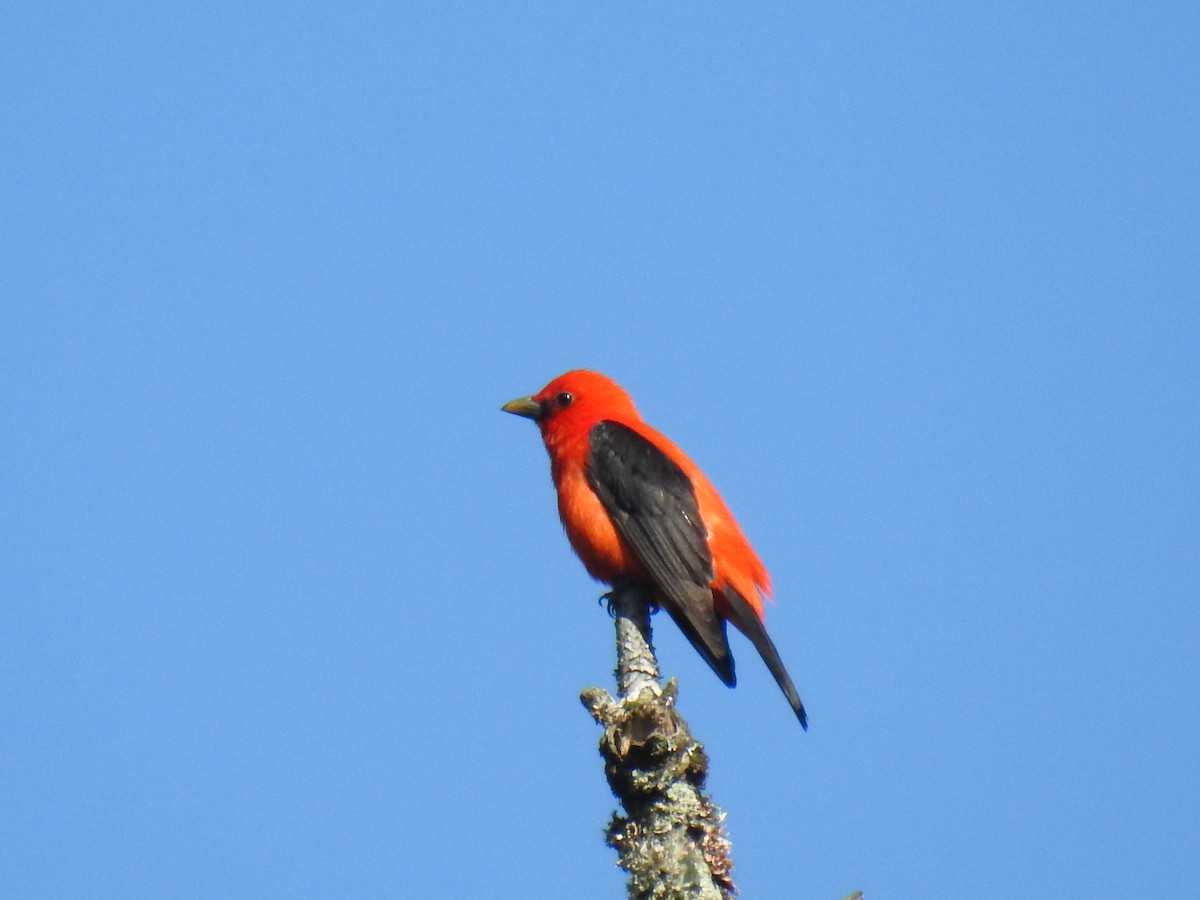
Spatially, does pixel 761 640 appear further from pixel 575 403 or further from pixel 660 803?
pixel 660 803

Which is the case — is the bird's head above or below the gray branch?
above

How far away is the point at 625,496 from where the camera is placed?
9.67m

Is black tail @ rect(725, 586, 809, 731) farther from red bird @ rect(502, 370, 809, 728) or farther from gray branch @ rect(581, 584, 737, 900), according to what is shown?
gray branch @ rect(581, 584, 737, 900)

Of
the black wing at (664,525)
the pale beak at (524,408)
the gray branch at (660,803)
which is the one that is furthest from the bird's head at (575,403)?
the gray branch at (660,803)

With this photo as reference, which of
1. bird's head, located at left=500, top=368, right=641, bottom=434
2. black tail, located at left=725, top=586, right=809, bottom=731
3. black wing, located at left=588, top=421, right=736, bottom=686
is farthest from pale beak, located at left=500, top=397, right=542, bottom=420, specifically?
black tail, located at left=725, top=586, right=809, bottom=731

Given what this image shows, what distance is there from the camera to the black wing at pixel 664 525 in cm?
909

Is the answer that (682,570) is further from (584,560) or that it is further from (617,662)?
(617,662)

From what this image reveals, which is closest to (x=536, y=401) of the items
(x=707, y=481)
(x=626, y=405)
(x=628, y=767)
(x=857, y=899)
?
(x=626, y=405)

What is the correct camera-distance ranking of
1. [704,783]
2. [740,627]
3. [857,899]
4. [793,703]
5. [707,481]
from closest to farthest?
1. [857,899]
2. [704,783]
3. [793,703]
4. [740,627]
5. [707,481]

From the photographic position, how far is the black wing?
29.8 ft

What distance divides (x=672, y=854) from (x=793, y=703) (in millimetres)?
3784

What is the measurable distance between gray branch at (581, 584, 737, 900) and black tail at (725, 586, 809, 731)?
2871 mm

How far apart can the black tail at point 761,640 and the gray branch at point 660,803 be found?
287 cm

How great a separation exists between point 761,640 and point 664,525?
3.03 feet
